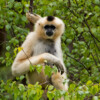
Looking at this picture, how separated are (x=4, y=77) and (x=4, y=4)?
10.3 feet

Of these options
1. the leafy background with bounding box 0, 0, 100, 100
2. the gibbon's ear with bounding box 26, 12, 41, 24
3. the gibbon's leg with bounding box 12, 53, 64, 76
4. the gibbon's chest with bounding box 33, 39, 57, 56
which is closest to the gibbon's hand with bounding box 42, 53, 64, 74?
the gibbon's leg with bounding box 12, 53, 64, 76

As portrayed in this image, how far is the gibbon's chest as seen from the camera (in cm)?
647

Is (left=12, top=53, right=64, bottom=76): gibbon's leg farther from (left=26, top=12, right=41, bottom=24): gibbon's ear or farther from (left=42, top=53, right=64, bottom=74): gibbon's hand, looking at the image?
(left=26, top=12, right=41, bottom=24): gibbon's ear

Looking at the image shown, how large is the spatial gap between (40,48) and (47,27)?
54 centimetres

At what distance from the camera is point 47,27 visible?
678cm

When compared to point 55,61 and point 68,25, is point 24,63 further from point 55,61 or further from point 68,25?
point 68,25

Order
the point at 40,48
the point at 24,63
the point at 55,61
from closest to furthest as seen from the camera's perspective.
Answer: the point at 55,61
the point at 24,63
the point at 40,48

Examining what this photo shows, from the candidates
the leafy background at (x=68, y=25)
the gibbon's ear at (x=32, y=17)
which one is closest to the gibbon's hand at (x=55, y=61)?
the leafy background at (x=68, y=25)

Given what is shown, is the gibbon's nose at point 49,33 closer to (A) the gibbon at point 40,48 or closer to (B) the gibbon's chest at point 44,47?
(A) the gibbon at point 40,48

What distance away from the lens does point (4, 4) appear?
6.83 meters

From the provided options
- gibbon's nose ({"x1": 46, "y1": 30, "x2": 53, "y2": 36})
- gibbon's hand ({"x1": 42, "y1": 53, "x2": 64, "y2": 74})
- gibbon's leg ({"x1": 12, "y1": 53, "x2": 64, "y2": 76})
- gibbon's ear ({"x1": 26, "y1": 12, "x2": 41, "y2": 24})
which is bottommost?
gibbon's leg ({"x1": 12, "y1": 53, "x2": 64, "y2": 76})

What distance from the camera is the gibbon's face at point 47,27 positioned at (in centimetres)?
664

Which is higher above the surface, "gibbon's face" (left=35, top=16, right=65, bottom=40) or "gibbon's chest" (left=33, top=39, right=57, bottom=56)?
"gibbon's face" (left=35, top=16, right=65, bottom=40)

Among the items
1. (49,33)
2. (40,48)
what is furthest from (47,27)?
(40,48)
